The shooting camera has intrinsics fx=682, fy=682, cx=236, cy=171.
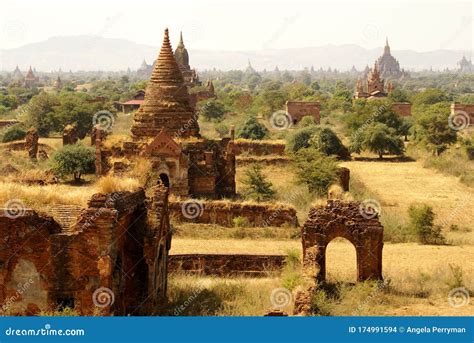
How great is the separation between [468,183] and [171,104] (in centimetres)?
1606

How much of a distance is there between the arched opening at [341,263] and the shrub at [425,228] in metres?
2.24

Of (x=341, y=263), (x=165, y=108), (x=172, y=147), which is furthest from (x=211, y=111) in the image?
(x=341, y=263)

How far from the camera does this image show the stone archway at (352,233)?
1374cm

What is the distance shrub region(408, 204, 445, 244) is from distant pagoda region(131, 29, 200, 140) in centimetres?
906

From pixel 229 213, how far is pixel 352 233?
826 centimetres

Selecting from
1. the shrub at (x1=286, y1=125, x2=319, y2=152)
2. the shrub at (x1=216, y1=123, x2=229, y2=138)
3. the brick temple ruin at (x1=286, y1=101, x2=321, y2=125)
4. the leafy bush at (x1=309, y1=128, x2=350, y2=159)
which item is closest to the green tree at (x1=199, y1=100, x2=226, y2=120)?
the brick temple ruin at (x1=286, y1=101, x2=321, y2=125)

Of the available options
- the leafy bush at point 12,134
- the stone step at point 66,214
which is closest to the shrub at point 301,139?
the leafy bush at point 12,134

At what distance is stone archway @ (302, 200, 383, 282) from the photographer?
45.1 feet

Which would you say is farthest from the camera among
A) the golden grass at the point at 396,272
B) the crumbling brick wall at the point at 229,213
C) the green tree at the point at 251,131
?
the green tree at the point at 251,131

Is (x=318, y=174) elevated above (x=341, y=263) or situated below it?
above

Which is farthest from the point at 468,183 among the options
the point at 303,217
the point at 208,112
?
the point at 208,112

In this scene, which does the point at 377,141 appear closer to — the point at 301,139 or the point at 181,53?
the point at 301,139

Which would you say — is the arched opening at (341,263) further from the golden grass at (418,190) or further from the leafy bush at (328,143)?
the leafy bush at (328,143)

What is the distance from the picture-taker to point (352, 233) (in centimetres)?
1381
